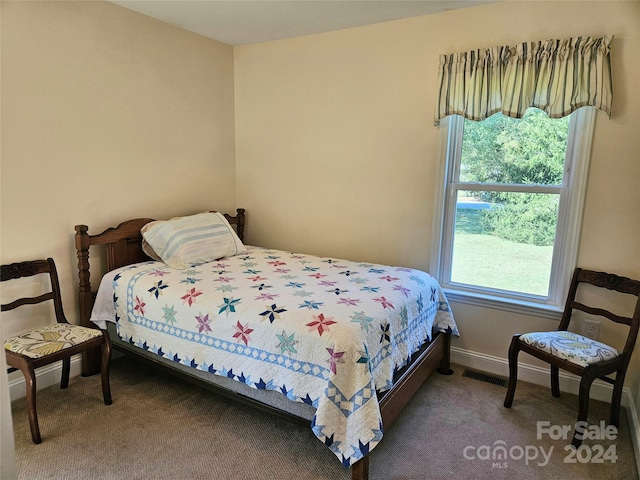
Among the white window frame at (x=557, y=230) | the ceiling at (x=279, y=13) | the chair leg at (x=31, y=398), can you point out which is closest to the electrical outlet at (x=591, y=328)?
the white window frame at (x=557, y=230)

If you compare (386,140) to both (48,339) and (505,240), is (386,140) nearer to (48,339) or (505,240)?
(505,240)

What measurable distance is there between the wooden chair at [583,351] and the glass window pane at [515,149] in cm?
68

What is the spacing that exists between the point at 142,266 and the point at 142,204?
0.55 metres

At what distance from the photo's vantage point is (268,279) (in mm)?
2617

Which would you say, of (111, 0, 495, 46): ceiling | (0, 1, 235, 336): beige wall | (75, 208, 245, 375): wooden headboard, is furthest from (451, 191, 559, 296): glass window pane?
(75, 208, 245, 375): wooden headboard

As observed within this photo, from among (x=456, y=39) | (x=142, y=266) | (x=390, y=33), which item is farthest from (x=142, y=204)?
(x=456, y=39)

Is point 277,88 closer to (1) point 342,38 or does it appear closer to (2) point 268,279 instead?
(1) point 342,38

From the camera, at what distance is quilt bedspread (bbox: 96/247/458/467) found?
1820 mm

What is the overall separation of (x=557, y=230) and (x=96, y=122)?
10.1ft

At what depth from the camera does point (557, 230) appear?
2686 millimetres

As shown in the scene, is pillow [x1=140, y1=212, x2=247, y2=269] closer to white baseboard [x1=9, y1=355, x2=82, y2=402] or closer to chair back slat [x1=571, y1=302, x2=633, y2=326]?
white baseboard [x1=9, y1=355, x2=82, y2=402]

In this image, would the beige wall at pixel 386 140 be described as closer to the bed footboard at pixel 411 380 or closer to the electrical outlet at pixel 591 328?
the electrical outlet at pixel 591 328

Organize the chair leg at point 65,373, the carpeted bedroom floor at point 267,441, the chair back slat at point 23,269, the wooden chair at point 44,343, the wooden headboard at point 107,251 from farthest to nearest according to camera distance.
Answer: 1. the wooden headboard at point 107,251
2. the chair leg at point 65,373
3. the chair back slat at point 23,269
4. the wooden chair at point 44,343
5. the carpeted bedroom floor at point 267,441

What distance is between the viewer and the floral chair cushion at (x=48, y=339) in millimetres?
2152
